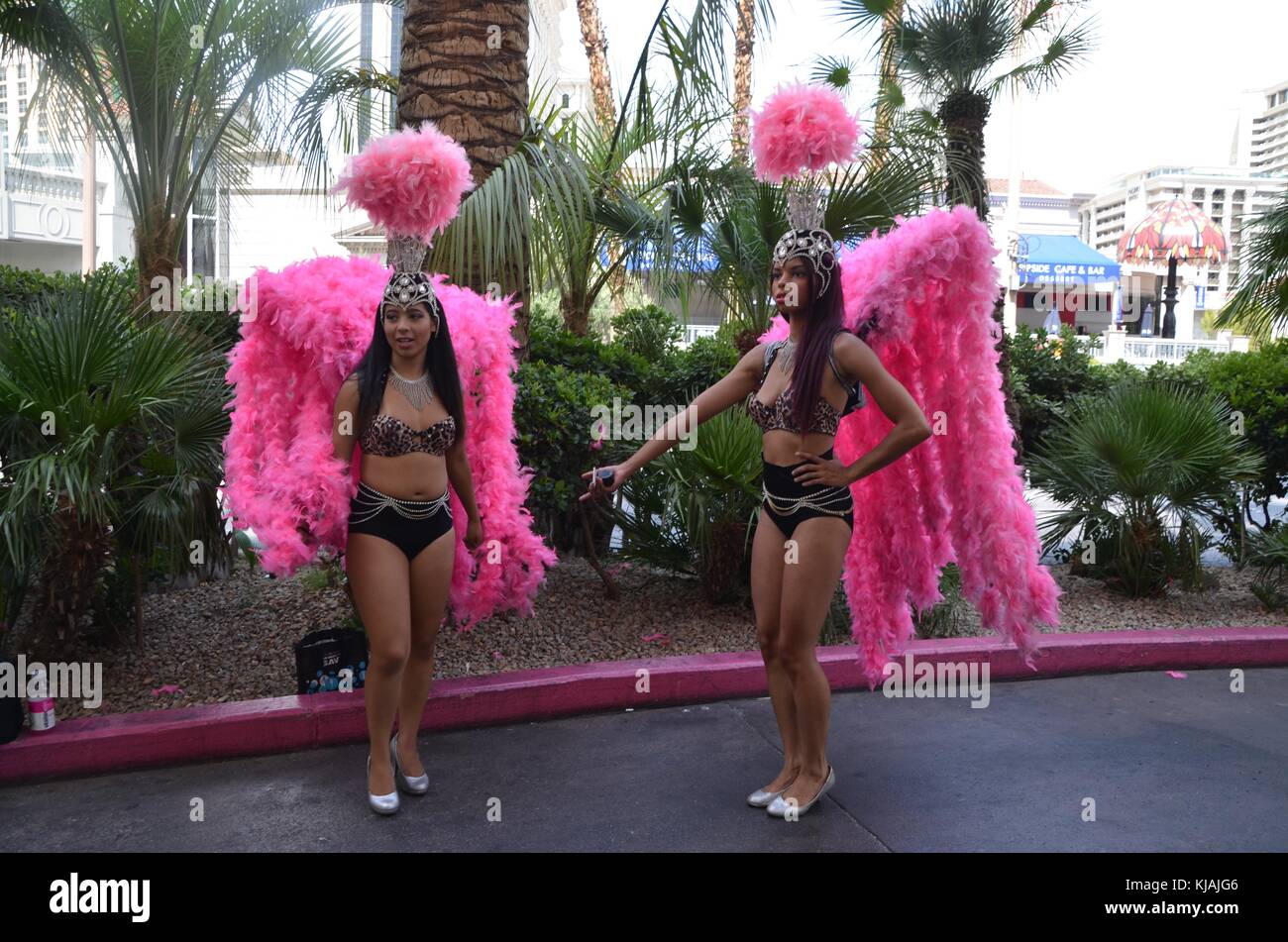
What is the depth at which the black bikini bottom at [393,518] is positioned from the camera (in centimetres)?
374

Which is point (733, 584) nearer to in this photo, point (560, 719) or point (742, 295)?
point (560, 719)

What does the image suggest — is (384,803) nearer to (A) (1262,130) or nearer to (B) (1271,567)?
(B) (1271,567)

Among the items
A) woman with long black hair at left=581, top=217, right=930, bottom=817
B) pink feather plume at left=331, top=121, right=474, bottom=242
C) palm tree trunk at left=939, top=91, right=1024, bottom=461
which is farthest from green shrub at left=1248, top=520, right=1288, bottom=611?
pink feather plume at left=331, top=121, right=474, bottom=242

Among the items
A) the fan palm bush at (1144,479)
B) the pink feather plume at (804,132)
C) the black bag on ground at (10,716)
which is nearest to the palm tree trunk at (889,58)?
the fan palm bush at (1144,479)

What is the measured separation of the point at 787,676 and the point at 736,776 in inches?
24.4

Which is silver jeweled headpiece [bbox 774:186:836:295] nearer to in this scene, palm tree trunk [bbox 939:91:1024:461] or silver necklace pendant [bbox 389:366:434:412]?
silver necklace pendant [bbox 389:366:434:412]

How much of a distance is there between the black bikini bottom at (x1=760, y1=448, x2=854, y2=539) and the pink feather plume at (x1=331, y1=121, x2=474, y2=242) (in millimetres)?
1569

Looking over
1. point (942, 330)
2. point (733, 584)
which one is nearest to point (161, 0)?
point (733, 584)

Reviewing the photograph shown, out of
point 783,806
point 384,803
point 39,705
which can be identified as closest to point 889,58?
point 783,806

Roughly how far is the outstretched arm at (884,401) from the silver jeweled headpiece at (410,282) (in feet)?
4.69

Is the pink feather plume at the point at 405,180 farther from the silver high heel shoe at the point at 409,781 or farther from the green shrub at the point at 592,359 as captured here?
the green shrub at the point at 592,359

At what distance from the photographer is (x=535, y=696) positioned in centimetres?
487

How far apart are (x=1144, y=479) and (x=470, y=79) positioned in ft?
15.3

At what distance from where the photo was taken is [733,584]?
6.22 meters
